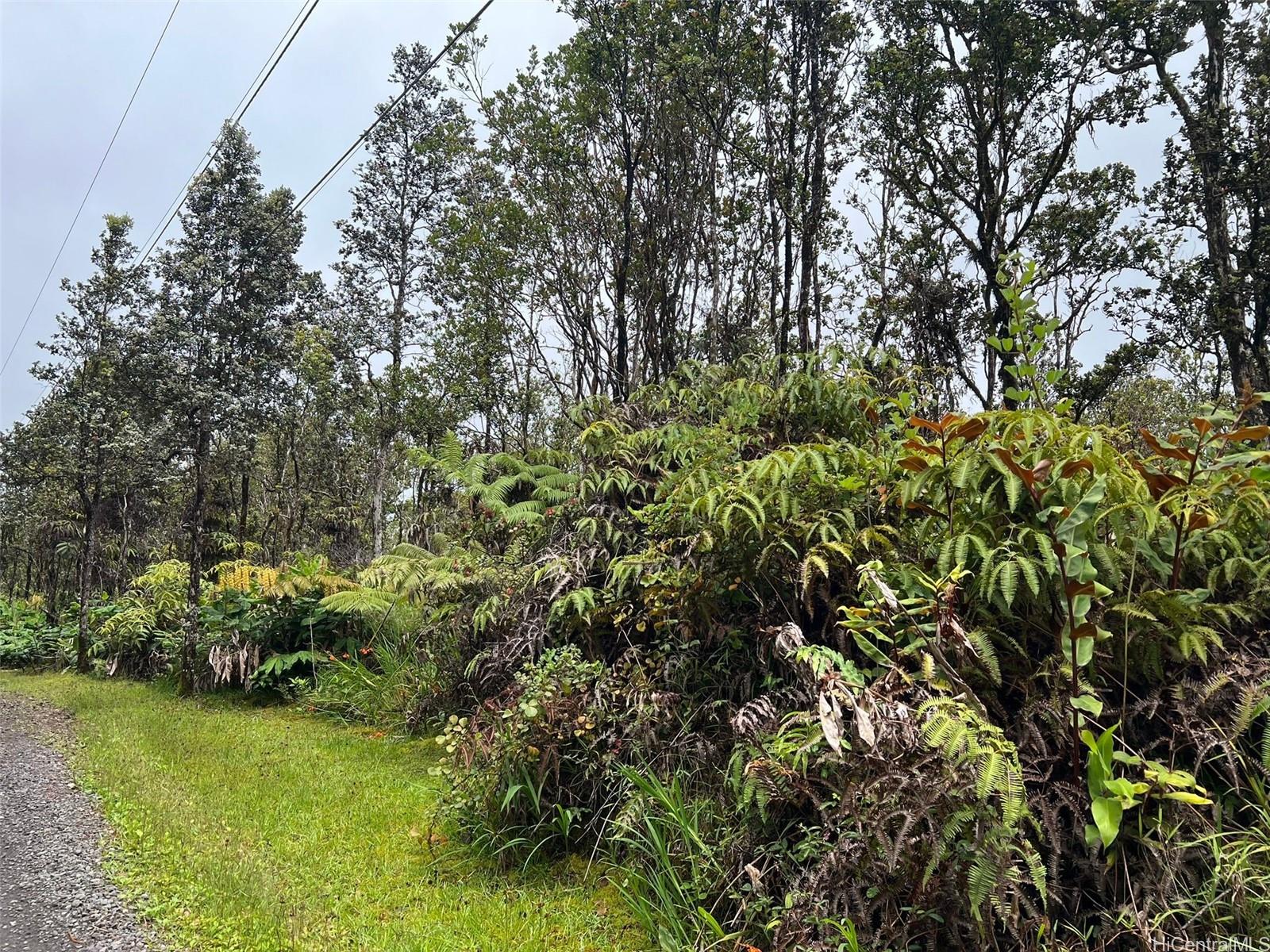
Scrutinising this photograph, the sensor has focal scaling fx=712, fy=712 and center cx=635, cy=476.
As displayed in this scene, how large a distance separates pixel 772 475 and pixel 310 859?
3471mm

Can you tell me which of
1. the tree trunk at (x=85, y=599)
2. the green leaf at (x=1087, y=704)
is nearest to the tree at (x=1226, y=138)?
the green leaf at (x=1087, y=704)

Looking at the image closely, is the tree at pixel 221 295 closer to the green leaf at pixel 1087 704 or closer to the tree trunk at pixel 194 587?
the tree trunk at pixel 194 587

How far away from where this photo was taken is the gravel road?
11.1ft

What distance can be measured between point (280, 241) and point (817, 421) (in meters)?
9.87

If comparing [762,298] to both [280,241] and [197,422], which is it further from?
[197,422]

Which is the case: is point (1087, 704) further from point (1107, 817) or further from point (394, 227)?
point (394, 227)

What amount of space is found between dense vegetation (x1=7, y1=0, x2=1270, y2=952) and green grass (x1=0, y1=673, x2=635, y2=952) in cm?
31

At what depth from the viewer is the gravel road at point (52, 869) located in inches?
134

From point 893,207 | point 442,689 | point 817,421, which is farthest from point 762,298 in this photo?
point 442,689

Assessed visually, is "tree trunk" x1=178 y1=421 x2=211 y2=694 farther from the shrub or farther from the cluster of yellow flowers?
the shrub

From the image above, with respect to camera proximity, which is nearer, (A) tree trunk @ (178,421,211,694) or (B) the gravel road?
(B) the gravel road

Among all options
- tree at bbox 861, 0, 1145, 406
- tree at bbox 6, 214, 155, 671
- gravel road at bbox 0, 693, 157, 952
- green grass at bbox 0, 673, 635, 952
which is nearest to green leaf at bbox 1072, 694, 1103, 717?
green grass at bbox 0, 673, 635, 952

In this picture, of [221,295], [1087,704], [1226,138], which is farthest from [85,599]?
[1226,138]

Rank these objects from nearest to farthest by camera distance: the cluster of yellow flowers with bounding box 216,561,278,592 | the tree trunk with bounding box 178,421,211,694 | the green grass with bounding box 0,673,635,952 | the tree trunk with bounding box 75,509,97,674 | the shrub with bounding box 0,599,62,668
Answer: the green grass with bounding box 0,673,635,952 → the tree trunk with bounding box 178,421,211,694 → the cluster of yellow flowers with bounding box 216,561,278,592 → the tree trunk with bounding box 75,509,97,674 → the shrub with bounding box 0,599,62,668
